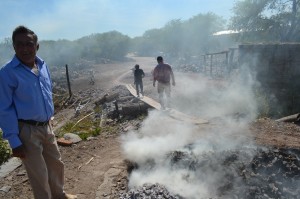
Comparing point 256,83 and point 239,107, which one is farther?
point 256,83

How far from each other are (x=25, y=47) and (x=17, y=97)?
56cm

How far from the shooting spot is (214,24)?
161ft

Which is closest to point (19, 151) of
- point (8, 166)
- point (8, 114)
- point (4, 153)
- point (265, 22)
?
point (8, 114)

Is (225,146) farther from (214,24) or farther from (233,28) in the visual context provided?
(214,24)

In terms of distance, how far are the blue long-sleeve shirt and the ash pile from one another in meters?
1.70

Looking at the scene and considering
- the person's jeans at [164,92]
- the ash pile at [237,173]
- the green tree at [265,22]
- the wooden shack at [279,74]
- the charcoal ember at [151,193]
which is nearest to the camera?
the charcoal ember at [151,193]

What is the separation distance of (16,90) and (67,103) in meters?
15.7

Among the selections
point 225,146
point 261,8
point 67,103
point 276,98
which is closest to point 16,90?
point 225,146

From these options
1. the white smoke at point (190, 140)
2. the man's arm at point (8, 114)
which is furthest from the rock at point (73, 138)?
the man's arm at point (8, 114)

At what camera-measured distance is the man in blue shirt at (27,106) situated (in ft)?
10.0

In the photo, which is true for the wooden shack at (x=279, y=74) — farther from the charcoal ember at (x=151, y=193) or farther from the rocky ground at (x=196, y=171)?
the charcoal ember at (x=151, y=193)

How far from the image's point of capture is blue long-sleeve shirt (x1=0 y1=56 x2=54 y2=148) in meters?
3.03

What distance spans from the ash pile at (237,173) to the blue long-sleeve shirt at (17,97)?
1705 mm

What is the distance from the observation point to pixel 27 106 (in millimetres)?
3178
